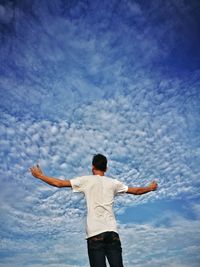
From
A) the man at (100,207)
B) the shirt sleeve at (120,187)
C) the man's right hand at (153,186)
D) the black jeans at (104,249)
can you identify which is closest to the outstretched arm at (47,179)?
the man at (100,207)

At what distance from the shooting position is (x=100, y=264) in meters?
5.36

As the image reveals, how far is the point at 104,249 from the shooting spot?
18.3 feet

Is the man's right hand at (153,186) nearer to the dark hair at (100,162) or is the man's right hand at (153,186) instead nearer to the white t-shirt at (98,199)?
the white t-shirt at (98,199)

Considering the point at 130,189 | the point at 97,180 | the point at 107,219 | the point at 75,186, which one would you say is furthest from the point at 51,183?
the point at 130,189

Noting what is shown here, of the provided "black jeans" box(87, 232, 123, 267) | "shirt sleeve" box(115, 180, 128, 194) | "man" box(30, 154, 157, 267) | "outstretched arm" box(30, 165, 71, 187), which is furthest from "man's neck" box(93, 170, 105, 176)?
"black jeans" box(87, 232, 123, 267)

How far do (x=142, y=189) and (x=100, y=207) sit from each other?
133 cm

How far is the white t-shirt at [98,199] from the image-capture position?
5648mm

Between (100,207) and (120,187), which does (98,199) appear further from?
(120,187)

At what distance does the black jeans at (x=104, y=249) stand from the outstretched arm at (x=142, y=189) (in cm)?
120

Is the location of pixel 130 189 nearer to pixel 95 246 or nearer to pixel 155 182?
pixel 155 182

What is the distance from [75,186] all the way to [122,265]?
5.34ft

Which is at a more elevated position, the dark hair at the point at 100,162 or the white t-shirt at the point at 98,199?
the dark hair at the point at 100,162

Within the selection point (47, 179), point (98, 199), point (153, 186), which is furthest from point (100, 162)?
point (153, 186)

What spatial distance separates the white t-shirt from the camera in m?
5.65
